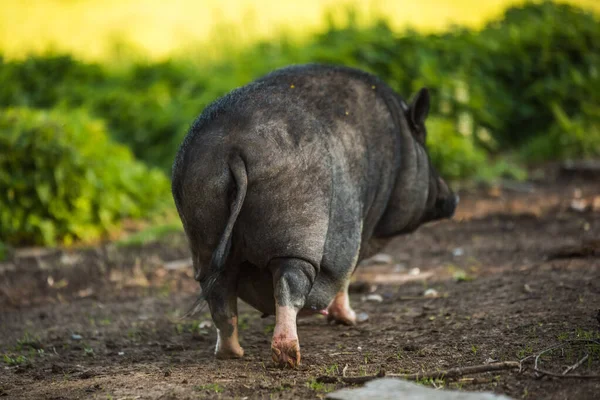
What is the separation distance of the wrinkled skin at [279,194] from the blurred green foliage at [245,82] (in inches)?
169

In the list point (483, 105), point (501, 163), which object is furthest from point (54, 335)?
point (483, 105)

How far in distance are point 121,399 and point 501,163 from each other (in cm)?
682

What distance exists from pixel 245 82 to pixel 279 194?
22.8 feet

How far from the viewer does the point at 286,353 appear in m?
4.04

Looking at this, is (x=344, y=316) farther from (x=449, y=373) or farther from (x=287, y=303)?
(x=449, y=373)

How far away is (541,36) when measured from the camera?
1132cm

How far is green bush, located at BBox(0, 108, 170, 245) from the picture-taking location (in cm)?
825

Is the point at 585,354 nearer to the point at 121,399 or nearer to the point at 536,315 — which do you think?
the point at 536,315

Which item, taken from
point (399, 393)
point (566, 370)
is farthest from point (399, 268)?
point (399, 393)

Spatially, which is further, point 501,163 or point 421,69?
point 421,69

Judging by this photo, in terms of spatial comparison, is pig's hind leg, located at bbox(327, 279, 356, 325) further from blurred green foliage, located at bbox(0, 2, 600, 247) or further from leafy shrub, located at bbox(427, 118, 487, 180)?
leafy shrub, located at bbox(427, 118, 487, 180)

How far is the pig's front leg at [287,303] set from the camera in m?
4.01

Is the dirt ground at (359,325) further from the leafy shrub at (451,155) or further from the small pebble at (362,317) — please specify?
the leafy shrub at (451,155)

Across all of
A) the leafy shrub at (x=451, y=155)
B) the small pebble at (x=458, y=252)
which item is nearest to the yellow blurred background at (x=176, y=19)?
the leafy shrub at (x=451, y=155)
